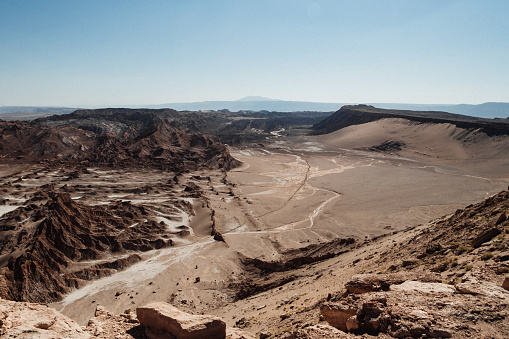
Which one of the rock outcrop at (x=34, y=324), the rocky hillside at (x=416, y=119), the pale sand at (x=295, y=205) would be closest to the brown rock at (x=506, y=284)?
the pale sand at (x=295, y=205)

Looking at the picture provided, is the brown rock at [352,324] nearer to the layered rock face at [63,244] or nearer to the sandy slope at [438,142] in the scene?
the layered rock face at [63,244]

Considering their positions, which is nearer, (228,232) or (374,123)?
(228,232)

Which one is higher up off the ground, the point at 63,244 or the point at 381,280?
the point at 381,280

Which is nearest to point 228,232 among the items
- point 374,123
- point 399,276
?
point 399,276

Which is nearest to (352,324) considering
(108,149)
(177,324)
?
(177,324)

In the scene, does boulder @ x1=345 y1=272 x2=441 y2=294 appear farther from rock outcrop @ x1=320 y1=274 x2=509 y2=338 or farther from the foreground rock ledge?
the foreground rock ledge

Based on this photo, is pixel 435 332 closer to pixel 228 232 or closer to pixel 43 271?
pixel 43 271

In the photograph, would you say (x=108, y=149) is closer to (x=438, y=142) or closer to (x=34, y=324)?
(x=34, y=324)
